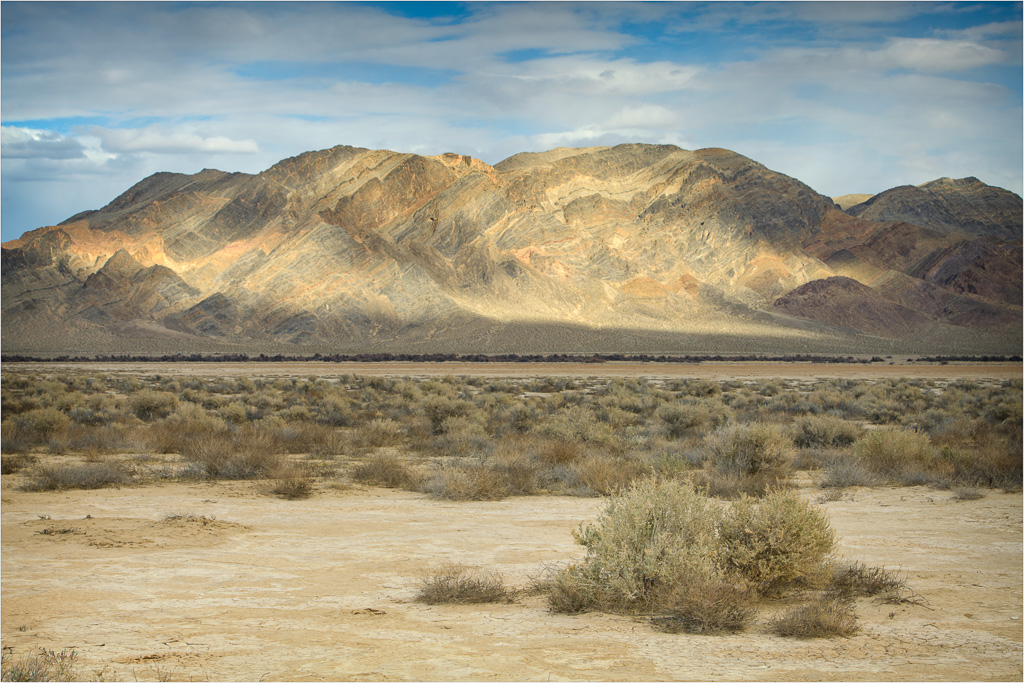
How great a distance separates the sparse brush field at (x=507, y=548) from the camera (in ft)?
24.5

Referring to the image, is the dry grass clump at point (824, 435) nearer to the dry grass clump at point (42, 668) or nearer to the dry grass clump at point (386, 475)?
the dry grass clump at point (386, 475)

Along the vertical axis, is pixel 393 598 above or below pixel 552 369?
below

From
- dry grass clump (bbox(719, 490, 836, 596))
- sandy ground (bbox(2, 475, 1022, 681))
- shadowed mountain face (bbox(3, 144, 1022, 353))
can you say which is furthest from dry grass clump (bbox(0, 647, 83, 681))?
shadowed mountain face (bbox(3, 144, 1022, 353))

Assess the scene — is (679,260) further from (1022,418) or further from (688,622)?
(688,622)

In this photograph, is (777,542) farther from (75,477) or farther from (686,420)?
(686,420)

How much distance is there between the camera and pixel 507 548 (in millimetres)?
11609

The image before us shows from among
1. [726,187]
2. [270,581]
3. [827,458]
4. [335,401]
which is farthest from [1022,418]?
[726,187]

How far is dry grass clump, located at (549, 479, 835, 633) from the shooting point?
322 inches

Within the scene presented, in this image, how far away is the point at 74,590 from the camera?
952 cm

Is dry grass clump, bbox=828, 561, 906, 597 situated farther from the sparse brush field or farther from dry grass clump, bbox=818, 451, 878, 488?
dry grass clump, bbox=818, 451, 878, 488

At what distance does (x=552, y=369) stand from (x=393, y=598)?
181 ft

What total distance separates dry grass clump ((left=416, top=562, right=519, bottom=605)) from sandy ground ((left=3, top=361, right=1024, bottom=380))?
46.2m

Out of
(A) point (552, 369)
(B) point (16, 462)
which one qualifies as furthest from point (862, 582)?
(A) point (552, 369)

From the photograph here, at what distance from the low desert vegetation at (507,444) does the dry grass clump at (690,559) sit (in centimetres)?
55
